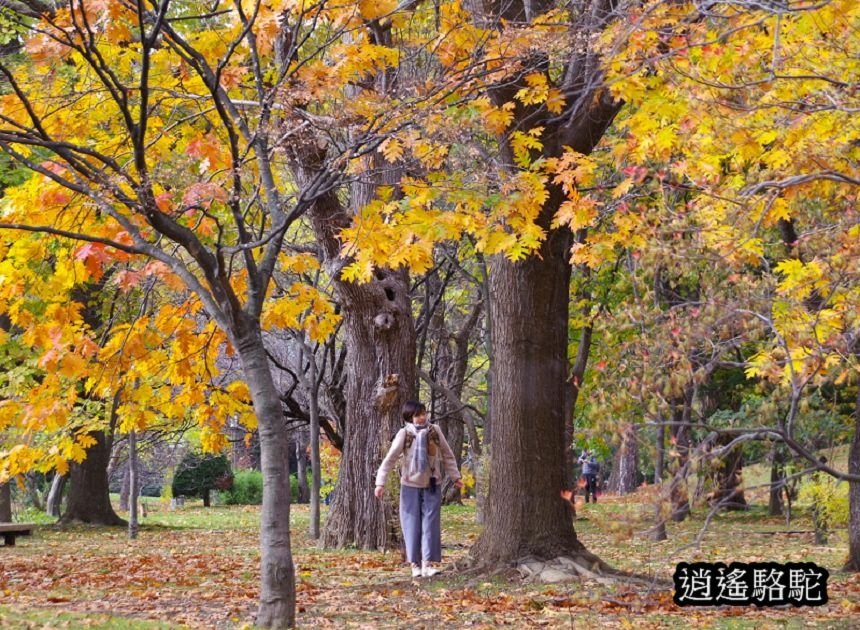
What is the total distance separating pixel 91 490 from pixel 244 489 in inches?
671

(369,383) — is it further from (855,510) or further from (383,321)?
(855,510)

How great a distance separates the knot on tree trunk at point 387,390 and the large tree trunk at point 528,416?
3711 millimetres

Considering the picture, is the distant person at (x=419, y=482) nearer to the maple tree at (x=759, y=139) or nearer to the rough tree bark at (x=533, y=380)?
the rough tree bark at (x=533, y=380)

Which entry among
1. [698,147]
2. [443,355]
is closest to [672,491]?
[698,147]

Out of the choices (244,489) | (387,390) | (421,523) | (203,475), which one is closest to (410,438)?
(421,523)

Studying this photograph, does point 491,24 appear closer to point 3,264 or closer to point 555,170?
point 555,170

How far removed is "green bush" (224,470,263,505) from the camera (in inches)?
1495

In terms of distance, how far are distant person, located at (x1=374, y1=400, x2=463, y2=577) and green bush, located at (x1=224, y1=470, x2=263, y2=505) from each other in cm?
2821

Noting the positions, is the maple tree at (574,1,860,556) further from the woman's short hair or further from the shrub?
the shrub

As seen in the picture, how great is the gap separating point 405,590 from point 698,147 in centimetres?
530

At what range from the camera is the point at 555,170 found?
376 inches

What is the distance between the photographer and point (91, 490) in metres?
21.4

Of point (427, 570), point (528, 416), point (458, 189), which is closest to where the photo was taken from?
point (458, 189)
